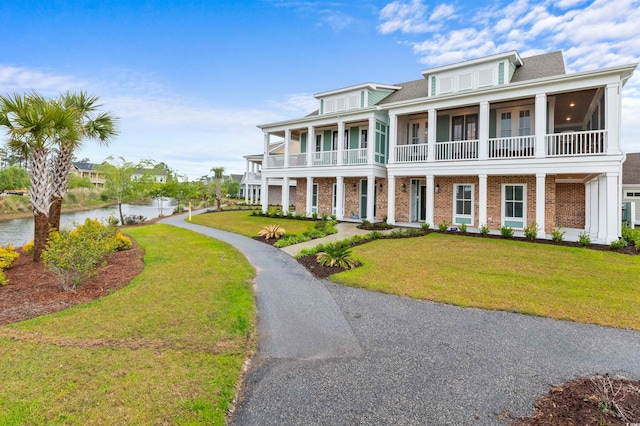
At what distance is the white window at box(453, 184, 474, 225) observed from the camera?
630 inches

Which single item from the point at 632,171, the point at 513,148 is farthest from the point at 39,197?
the point at 632,171

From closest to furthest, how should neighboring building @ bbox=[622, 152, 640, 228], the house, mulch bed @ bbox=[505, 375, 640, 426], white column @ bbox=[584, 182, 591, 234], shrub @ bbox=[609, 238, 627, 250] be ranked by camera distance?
mulch bed @ bbox=[505, 375, 640, 426] < shrub @ bbox=[609, 238, 627, 250] < the house < white column @ bbox=[584, 182, 591, 234] < neighboring building @ bbox=[622, 152, 640, 228]

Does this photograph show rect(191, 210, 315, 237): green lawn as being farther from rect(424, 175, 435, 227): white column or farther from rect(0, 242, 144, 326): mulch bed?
rect(0, 242, 144, 326): mulch bed

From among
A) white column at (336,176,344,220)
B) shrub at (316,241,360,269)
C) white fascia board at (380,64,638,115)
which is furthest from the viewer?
white column at (336,176,344,220)

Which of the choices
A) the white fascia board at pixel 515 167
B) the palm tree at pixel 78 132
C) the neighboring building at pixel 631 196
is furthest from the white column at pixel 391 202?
the neighboring building at pixel 631 196

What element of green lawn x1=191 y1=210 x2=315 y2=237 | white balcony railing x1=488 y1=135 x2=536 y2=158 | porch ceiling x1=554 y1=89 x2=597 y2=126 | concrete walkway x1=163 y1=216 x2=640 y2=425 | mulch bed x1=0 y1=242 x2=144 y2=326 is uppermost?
porch ceiling x1=554 y1=89 x2=597 y2=126

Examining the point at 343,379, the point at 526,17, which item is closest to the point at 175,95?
the point at 526,17

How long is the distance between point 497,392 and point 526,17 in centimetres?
1522

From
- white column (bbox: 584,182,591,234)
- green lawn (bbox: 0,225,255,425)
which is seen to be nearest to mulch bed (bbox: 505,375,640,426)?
green lawn (bbox: 0,225,255,425)

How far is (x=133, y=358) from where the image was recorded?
380 centimetres

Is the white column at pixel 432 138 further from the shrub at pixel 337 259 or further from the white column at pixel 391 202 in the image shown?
the shrub at pixel 337 259

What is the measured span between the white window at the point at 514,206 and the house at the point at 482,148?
0.14 ft

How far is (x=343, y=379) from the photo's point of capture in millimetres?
3572

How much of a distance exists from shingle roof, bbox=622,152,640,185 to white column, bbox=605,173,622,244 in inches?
601
